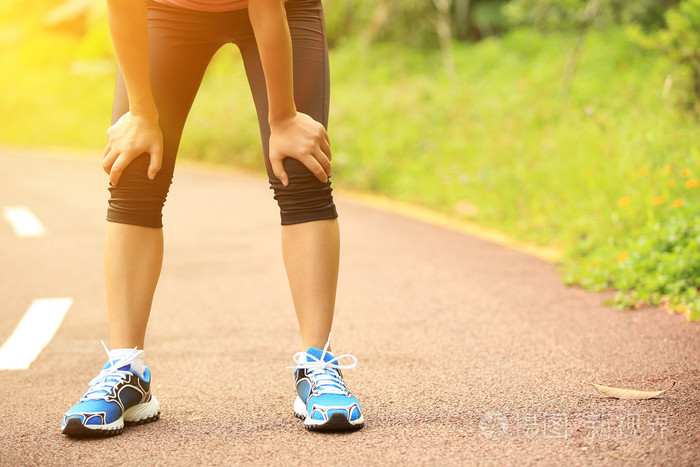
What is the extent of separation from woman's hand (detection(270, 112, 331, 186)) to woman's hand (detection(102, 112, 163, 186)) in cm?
34

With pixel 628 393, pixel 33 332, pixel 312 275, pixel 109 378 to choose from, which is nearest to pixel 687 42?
pixel 628 393

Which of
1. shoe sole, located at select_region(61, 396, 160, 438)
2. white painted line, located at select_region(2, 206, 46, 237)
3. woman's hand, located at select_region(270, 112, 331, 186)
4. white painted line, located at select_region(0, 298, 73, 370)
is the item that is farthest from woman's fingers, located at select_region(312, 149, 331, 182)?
white painted line, located at select_region(2, 206, 46, 237)

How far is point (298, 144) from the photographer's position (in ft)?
7.22

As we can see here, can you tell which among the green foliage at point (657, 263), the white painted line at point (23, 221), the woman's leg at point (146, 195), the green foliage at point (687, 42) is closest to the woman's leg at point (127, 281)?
the woman's leg at point (146, 195)

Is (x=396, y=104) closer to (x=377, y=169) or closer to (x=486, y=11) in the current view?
(x=377, y=169)

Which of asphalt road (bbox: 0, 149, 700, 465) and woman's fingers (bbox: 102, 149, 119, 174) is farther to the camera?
woman's fingers (bbox: 102, 149, 119, 174)

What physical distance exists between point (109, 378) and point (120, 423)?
13 centimetres

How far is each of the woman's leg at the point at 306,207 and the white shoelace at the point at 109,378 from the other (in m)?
0.50

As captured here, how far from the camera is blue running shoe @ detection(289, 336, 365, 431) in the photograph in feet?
6.93

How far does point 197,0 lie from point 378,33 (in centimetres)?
1359

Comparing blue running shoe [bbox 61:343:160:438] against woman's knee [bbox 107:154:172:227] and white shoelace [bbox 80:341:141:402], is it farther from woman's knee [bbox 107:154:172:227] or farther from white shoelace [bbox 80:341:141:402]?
woman's knee [bbox 107:154:172:227]

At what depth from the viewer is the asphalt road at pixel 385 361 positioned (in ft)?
6.63

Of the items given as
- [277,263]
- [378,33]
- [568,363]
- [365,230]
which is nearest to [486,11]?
[378,33]

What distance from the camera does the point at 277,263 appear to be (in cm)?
512
